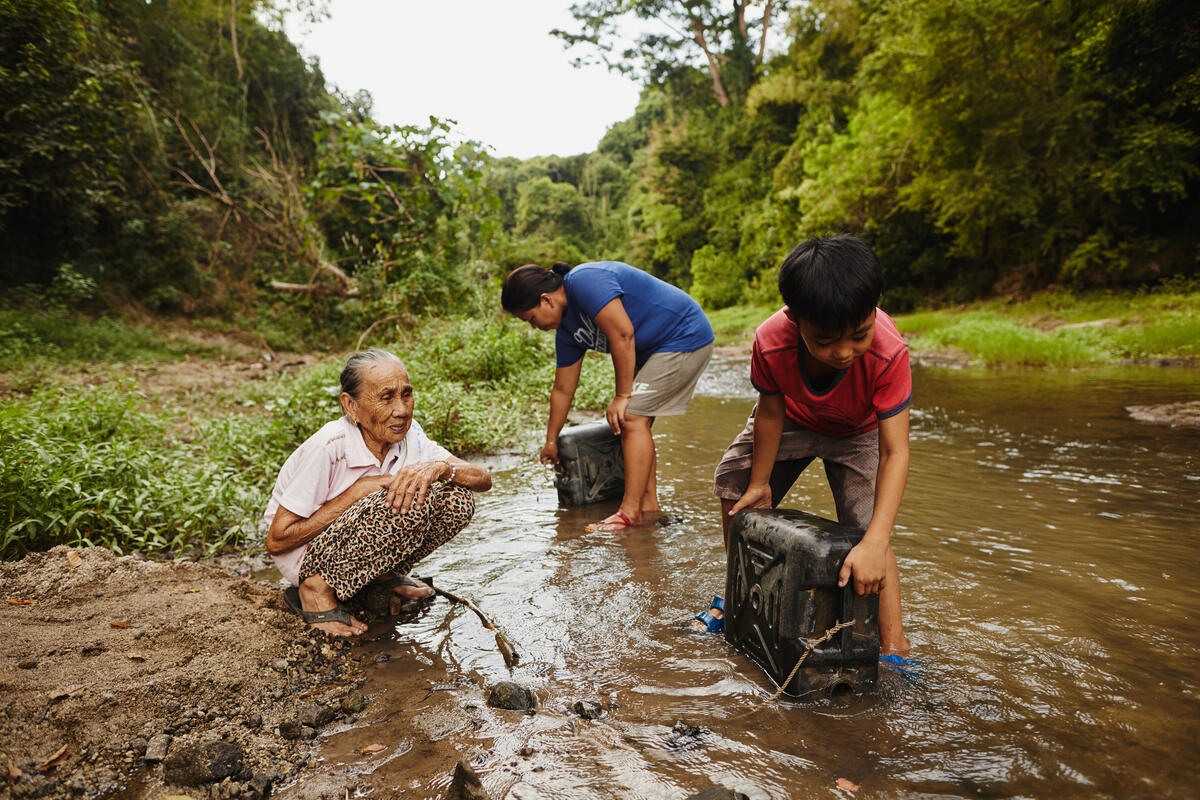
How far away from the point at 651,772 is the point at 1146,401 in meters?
7.34

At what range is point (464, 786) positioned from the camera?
1.44m

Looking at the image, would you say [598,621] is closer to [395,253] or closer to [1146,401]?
[1146,401]

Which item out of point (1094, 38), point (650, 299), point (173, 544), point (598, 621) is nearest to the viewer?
point (598, 621)

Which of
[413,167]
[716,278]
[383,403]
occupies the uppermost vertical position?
[413,167]

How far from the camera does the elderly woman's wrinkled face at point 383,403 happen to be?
94.3 inches

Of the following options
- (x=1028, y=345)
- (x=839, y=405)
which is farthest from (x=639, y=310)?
(x=1028, y=345)

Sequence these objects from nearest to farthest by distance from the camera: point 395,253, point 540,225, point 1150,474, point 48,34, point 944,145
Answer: point 1150,474
point 48,34
point 395,253
point 944,145
point 540,225

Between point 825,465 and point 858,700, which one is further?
point 825,465

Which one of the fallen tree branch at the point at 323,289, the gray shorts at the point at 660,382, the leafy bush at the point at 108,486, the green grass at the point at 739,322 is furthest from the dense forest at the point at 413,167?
the gray shorts at the point at 660,382

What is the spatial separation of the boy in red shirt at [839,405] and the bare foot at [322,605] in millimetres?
1352

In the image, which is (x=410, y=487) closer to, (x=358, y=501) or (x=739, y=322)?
(x=358, y=501)

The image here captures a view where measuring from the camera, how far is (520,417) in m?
6.34

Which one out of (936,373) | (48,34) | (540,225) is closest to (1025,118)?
(936,373)

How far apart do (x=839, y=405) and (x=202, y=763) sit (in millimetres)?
2044
